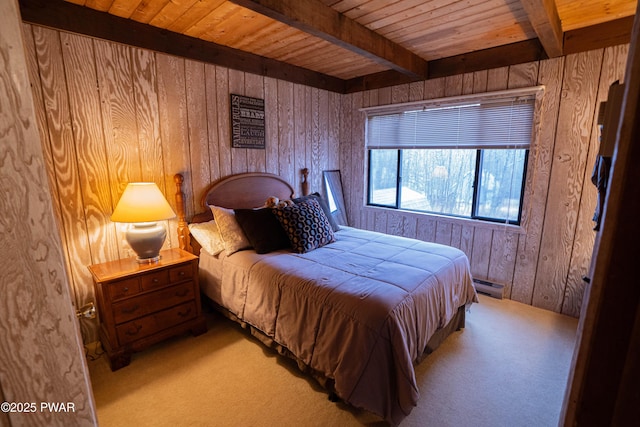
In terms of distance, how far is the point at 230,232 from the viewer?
2545 millimetres

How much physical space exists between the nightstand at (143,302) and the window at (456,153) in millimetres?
2587

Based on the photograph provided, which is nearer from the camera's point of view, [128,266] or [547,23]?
[547,23]

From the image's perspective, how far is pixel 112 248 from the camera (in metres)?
2.34

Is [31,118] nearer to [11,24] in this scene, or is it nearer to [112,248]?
[11,24]

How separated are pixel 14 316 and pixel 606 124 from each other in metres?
1.27

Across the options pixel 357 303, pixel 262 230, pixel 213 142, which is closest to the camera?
pixel 357 303

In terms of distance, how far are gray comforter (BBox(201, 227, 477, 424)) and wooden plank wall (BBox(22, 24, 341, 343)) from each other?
2.99 feet

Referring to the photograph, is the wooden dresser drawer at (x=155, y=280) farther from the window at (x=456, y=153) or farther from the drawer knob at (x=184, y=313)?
the window at (x=456, y=153)

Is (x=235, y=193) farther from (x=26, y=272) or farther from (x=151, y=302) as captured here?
(x=26, y=272)

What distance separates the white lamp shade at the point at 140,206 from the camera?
6.76 ft

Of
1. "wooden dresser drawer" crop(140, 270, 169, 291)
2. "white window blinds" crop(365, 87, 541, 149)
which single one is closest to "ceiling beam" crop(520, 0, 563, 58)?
"white window blinds" crop(365, 87, 541, 149)

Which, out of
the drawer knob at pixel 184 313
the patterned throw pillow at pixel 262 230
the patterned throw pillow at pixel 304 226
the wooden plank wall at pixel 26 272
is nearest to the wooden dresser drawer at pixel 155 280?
the drawer knob at pixel 184 313

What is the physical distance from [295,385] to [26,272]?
5.48ft

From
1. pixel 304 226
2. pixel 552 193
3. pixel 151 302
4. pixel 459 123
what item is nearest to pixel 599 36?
pixel 459 123
